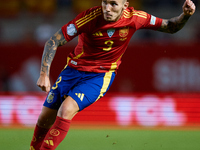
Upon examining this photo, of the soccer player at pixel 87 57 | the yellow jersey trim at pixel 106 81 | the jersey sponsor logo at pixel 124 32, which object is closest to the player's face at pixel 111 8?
the soccer player at pixel 87 57

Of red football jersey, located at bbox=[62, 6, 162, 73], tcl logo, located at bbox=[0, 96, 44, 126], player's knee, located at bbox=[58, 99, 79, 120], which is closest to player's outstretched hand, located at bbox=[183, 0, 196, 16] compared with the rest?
red football jersey, located at bbox=[62, 6, 162, 73]

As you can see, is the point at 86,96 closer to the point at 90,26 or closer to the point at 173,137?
the point at 90,26

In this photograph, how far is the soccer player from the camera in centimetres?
379

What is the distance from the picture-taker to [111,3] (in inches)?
150

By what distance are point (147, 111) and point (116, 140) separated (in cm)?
198

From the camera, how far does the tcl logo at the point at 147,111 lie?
7.71 m

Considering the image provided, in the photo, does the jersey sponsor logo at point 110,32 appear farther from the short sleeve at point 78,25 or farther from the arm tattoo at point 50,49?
the arm tattoo at point 50,49

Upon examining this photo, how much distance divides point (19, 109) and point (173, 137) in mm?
3260

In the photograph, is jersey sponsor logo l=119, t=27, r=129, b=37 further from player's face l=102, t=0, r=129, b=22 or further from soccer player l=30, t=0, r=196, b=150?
player's face l=102, t=0, r=129, b=22

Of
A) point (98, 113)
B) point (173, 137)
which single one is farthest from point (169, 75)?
point (173, 137)

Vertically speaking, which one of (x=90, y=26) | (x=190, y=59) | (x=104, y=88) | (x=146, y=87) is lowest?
(x=146, y=87)

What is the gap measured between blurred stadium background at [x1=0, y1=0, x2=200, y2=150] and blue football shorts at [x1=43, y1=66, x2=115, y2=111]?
1.38m

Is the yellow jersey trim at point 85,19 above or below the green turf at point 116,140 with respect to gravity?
above

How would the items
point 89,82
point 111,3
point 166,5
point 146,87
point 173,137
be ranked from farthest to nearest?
point 166,5 → point 146,87 → point 173,137 → point 89,82 → point 111,3
